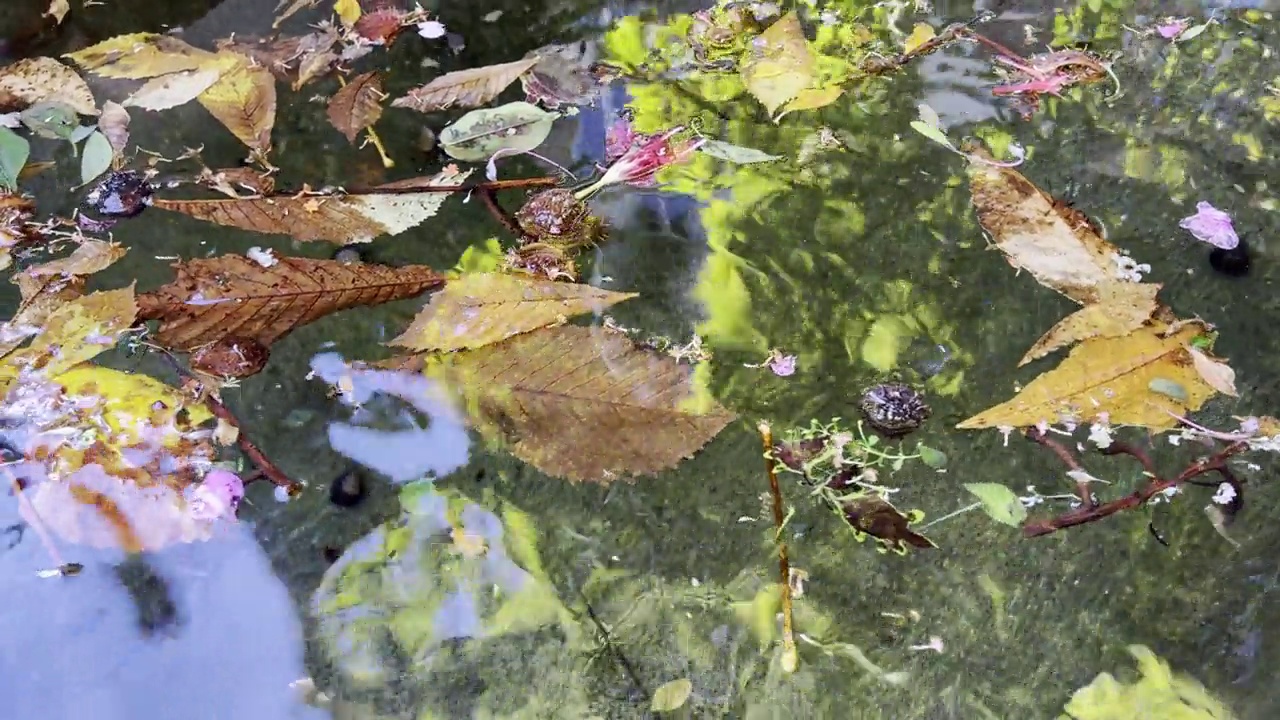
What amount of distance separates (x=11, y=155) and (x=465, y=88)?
2.34ft

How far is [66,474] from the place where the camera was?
118cm

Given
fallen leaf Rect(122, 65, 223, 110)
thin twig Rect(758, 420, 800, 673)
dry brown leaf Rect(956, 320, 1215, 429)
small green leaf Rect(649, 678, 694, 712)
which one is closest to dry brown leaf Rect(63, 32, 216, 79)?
fallen leaf Rect(122, 65, 223, 110)

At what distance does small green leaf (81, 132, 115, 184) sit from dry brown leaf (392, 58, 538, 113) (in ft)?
1.47

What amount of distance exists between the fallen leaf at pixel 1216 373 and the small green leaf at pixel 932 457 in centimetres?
35

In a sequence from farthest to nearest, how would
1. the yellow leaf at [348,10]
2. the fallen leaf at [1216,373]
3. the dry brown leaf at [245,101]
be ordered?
the yellow leaf at [348,10] → the dry brown leaf at [245,101] → the fallen leaf at [1216,373]

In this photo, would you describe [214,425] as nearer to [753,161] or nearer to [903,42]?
[753,161]

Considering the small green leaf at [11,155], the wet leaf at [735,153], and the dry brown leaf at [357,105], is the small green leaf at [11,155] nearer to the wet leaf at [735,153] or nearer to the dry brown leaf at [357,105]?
the dry brown leaf at [357,105]

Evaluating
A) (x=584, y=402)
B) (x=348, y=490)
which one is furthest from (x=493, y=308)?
(x=348, y=490)

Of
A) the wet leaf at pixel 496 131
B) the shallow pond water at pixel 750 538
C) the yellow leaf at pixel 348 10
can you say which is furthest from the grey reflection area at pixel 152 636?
the yellow leaf at pixel 348 10

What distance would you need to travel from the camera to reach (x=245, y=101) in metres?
1.46

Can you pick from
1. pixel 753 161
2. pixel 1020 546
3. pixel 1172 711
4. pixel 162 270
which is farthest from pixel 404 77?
pixel 1172 711

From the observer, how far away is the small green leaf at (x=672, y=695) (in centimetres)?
106

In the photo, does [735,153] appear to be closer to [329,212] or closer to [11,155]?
[329,212]

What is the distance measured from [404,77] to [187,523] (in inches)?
30.5
